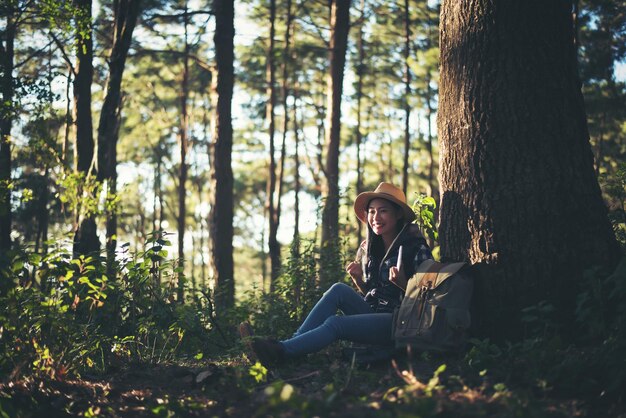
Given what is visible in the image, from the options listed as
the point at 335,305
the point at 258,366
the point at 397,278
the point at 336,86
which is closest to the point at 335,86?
the point at 336,86

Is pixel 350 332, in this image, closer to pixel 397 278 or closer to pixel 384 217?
pixel 397 278

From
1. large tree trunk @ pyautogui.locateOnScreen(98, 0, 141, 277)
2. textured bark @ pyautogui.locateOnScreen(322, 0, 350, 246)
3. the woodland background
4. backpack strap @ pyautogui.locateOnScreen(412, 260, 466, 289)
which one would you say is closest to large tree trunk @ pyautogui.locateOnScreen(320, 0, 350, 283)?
textured bark @ pyautogui.locateOnScreen(322, 0, 350, 246)

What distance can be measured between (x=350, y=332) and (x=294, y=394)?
74.8 inches

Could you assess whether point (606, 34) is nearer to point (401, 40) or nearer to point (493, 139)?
point (401, 40)

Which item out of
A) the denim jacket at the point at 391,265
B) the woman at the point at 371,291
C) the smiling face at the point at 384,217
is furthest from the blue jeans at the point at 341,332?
the smiling face at the point at 384,217

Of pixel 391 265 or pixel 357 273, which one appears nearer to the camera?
pixel 391 265

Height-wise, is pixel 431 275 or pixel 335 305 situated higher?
pixel 431 275

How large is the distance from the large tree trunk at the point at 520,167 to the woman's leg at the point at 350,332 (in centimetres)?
83

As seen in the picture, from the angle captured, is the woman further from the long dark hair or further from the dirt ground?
the dirt ground

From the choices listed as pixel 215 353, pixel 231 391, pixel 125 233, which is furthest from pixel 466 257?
A: pixel 125 233

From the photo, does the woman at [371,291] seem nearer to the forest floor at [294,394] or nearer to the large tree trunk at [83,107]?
the forest floor at [294,394]

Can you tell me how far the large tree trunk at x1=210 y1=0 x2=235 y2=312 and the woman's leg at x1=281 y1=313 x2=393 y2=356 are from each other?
9.36 m

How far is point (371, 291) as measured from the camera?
21.5 ft

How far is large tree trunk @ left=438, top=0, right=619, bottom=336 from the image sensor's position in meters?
5.69
